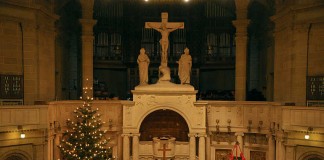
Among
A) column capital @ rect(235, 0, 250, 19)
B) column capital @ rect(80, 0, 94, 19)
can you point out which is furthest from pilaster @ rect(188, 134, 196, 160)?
column capital @ rect(80, 0, 94, 19)

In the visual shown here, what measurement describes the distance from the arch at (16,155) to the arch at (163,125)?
21.1 feet

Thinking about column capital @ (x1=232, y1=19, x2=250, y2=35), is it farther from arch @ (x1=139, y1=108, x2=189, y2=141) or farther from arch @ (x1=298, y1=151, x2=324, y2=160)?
arch @ (x1=298, y1=151, x2=324, y2=160)

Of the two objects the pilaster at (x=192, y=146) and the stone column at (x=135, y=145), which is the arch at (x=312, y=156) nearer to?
the pilaster at (x=192, y=146)

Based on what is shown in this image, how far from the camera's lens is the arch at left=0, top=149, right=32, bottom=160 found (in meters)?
15.0

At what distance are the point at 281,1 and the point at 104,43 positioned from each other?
46.2 feet

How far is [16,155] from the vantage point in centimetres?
1534

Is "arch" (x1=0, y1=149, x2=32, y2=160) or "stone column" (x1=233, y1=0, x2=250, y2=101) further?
"stone column" (x1=233, y1=0, x2=250, y2=101)

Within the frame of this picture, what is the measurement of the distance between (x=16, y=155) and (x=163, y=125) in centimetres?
818

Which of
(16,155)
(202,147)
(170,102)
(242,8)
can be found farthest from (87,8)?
(202,147)

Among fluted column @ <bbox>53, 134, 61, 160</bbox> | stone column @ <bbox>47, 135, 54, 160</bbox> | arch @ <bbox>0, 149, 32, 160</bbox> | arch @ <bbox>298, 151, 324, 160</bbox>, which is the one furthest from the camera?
fluted column @ <bbox>53, 134, 61, 160</bbox>

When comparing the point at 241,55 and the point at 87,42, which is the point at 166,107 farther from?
the point at 87,42

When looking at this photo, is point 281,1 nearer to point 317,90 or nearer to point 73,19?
point 317,90

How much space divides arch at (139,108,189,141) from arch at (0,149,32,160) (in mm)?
6435

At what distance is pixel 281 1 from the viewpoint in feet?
60.6
